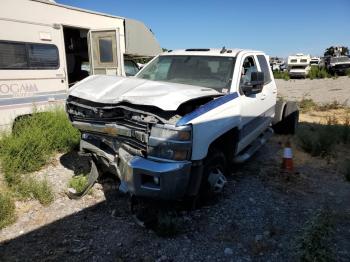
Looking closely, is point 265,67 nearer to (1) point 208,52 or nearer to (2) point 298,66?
(1) point 208,52

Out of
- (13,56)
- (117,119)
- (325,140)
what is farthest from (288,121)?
(13,56)

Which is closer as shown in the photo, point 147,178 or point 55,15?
point 147,178

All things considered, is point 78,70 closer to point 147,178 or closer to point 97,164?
point 97,164

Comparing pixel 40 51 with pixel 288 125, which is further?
pixel 288 125

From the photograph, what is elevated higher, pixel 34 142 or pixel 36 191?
pixel 34 142

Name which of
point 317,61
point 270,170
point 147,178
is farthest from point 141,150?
point 317,61

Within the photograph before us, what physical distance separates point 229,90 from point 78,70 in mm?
7547

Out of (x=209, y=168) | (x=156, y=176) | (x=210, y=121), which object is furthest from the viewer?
(x=209, y=168)

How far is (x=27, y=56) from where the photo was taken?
7.22m

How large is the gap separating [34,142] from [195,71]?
2.96m

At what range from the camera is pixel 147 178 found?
3.69m

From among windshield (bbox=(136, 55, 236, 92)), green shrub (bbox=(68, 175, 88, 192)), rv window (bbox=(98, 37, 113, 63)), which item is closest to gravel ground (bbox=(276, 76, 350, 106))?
rv window (bbox=(98, 37, 113, 63))

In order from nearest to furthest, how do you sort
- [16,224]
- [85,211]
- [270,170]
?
[16,224], [85,211], [270,170]

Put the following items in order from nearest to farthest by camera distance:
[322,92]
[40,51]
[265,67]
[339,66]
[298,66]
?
[265,67] → [40,51] → [322,92] → [339,66] → [298,66]
